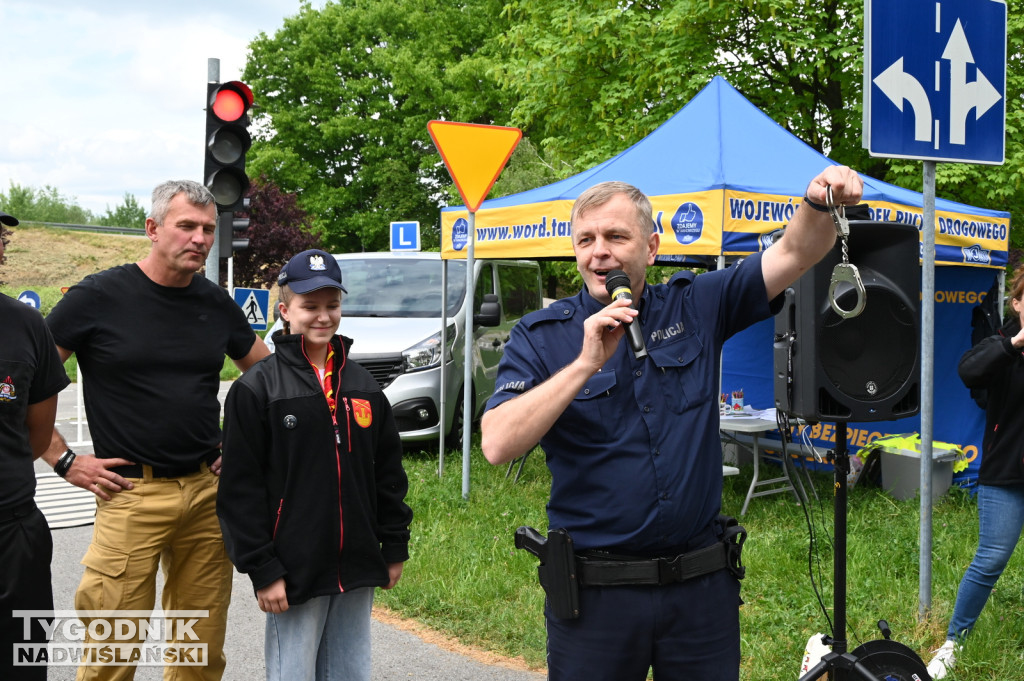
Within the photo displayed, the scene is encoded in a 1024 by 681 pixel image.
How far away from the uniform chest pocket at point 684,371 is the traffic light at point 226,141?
456 cm

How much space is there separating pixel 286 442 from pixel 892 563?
423 centimetres

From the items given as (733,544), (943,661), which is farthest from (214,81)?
(943,661)

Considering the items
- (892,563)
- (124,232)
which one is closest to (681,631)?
(892,563)

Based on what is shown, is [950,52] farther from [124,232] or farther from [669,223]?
[124,232]

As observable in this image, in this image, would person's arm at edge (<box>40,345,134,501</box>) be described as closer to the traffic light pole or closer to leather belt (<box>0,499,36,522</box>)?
leather belt (<box>0,499,36,522</box>)

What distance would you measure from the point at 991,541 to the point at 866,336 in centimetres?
161

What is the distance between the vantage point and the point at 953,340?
29.2ft

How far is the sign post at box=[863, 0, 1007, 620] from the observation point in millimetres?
4051

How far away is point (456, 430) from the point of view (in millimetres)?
9484

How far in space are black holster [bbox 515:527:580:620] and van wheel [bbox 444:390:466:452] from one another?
6994 mm

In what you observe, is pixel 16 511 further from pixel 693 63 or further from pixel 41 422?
pixel 693 63

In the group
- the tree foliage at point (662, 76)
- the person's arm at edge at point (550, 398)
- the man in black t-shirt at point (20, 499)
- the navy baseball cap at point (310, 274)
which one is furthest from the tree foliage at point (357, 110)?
the person's arm at edge at point (550, 398)

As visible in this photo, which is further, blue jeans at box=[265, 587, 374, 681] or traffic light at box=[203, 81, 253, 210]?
traffic light at box=[203, 81, 253, 210]

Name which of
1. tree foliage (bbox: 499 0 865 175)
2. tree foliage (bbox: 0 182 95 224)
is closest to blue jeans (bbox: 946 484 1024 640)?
tree foliage (bbox: 499 0 865 175)
